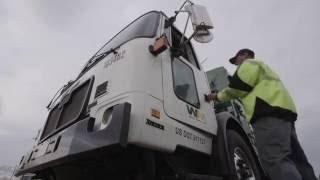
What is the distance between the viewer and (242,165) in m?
3.06

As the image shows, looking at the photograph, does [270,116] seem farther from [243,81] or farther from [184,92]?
[184,92]

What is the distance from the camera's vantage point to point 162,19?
10.4 ft

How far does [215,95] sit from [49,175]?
1882mm

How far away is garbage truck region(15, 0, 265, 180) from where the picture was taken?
209 centimetres

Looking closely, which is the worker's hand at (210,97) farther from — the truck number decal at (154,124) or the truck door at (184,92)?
the truck number decal at (154,124)

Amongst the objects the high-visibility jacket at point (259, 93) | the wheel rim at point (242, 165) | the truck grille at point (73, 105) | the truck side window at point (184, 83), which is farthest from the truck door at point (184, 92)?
the truck grille at point (73, 105)

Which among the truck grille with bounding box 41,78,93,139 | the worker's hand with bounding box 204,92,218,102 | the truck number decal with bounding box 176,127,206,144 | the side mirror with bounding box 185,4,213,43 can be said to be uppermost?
the side mirror with bounding box 185,4,213,43

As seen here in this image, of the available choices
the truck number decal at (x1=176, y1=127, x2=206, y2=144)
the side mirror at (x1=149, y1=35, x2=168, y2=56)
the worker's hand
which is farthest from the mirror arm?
the truck number decal at (x1=176, y1=127, x2=206, y2=144)

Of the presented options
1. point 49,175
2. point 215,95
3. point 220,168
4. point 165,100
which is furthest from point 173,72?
point 49,175

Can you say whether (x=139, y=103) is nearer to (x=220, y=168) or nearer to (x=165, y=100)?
(x=165, y=100)

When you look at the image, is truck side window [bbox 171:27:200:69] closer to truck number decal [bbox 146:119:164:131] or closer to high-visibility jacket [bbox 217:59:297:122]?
high-visibility jacket [bbox 217:59:297:122]

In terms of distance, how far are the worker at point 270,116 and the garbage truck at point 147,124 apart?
0.94 ft

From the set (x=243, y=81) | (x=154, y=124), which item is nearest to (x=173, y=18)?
(x=243, y=81)

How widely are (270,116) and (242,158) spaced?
59 centimetres
